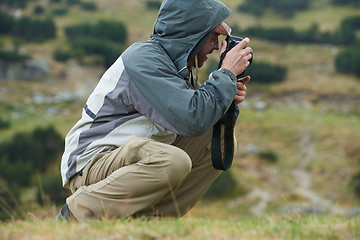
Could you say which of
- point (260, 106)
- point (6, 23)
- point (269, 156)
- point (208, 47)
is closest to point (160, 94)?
point (208, 47)

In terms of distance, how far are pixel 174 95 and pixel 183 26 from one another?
646 millimetres

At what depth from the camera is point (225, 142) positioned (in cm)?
435

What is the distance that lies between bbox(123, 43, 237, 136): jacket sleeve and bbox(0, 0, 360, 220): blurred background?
847cm

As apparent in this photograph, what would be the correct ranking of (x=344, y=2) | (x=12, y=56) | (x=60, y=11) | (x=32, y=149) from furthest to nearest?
(x=60, y=11), (x=344, y=2), (x=12, y=56), (x=32, y=149)

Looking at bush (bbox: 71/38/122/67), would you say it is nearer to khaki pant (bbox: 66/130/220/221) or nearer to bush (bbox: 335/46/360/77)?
bush (bbox: 335/46/360/77)

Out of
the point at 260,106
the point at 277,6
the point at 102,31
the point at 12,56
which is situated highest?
the point at 12,56

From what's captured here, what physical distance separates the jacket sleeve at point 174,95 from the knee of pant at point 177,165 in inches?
6.1

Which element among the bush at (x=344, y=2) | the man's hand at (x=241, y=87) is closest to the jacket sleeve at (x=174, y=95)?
the man's hand at (x=241, y=87)

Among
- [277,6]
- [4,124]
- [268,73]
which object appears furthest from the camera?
[277,6]

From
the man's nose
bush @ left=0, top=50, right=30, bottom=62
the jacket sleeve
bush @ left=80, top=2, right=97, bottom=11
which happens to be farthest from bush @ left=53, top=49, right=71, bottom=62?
the jacket sleeve

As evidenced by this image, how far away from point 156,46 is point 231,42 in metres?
0.61

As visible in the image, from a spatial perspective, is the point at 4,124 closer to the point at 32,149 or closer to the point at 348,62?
the point at 32,149

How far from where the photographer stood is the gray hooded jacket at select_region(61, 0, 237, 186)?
364 centimetres

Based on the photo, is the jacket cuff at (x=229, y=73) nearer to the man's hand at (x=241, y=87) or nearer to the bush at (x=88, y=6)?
the man's hand at (x=241, y=87)
